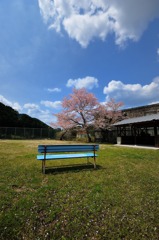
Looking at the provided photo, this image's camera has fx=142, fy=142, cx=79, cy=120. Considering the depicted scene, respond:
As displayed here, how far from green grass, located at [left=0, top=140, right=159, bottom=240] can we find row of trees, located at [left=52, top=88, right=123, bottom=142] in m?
16.8

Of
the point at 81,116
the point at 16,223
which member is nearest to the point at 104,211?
the point at 16,223

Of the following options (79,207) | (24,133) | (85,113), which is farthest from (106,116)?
(79,207)

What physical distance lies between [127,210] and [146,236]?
58 cm

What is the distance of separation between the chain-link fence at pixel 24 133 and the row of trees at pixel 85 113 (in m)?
9.16

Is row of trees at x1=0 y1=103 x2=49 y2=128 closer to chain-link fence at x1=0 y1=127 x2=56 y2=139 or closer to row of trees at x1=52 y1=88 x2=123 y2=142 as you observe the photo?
chain-link fence at x1=0 y1=127 x2=56 y2=139

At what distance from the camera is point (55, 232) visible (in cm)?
199

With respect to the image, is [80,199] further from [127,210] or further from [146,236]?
[146,236]

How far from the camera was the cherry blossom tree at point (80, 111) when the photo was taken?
20.9 meters

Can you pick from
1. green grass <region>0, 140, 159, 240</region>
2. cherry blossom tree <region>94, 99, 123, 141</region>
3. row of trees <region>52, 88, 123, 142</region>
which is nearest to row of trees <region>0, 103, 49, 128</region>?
row of trees <region>52, 88, 123, 142</region>

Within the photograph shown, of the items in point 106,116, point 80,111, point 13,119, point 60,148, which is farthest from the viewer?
point 13,119

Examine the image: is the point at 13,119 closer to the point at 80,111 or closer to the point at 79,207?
the point at 80,111

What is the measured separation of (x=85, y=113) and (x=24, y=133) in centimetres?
1384

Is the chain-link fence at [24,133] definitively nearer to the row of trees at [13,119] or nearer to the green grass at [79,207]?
the row of trees at [13,119]

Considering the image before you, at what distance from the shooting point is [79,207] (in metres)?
2.57
